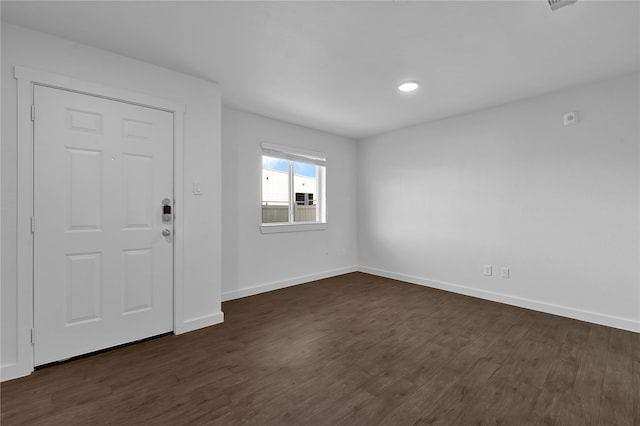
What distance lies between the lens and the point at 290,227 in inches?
174

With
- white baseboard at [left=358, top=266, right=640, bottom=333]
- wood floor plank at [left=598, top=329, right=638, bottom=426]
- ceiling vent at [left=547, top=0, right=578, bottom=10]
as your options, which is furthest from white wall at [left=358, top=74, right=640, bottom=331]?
ceiling vent at [left=547, top=0, right=578, bottom=10]

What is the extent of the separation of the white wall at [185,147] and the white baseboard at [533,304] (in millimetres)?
3061

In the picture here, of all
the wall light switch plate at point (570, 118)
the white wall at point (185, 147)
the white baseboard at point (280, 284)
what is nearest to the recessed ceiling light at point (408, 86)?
the wall light switch plate at point (570, 118)

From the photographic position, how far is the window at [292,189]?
4.23m

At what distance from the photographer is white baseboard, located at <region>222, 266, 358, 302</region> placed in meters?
3.76

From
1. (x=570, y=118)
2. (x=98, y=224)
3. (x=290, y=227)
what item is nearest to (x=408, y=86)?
(x=570, y=118)

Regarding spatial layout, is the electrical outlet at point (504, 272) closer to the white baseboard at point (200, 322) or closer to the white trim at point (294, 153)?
the white trim at point (294, 153)

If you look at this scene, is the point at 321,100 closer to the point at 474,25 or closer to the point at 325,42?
the point at 325,42

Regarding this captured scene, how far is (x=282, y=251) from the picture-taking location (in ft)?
14.2

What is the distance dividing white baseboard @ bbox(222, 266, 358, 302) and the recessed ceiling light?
3059mm

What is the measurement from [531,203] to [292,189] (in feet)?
10.5

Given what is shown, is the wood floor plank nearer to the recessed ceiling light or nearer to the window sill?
the recessed ceiling light

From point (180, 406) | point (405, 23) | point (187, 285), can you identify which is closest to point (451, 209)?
point (405, 23)

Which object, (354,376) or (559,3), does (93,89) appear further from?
(559,3)
